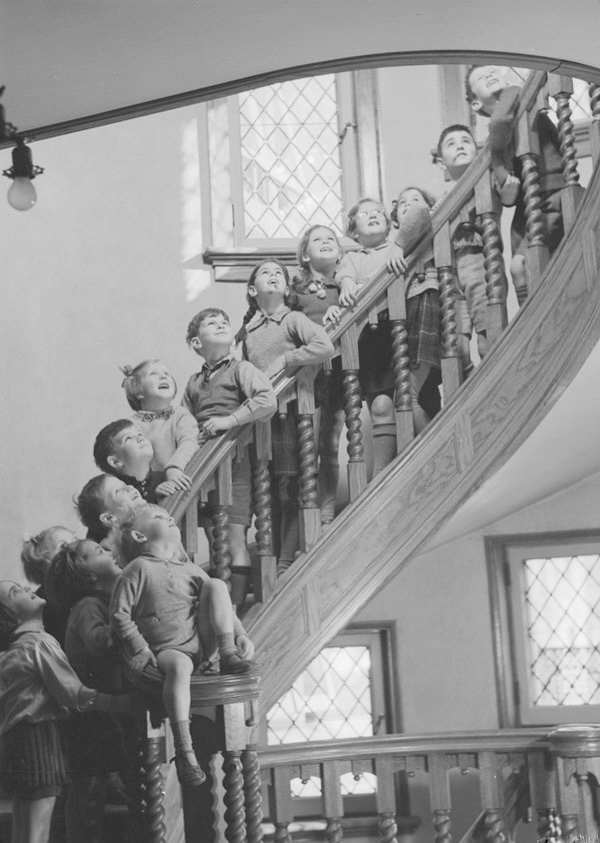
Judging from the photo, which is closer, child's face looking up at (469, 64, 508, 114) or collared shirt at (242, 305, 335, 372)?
collared shirt at (242, 305, 335, 372)

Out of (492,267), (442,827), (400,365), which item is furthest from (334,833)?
(492,267)

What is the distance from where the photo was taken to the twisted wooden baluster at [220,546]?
173 inches

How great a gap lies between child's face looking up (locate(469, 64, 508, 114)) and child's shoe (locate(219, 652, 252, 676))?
252 centimetres

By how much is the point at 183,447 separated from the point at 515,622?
272 cm

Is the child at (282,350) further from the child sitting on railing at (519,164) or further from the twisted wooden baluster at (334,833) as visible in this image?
the twisted wooden baluster at (334,833)

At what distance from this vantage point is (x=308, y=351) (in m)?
4.49

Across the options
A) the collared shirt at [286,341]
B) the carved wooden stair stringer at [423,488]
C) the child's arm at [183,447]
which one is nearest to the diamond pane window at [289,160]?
the collared shirt at [286,341]

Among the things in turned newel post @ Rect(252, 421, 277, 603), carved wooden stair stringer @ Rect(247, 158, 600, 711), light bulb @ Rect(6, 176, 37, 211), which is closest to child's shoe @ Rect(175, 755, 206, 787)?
carved wooden stair stringer @ Rect(247, 158, 600, 711)

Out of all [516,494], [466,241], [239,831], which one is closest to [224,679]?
[239,831]

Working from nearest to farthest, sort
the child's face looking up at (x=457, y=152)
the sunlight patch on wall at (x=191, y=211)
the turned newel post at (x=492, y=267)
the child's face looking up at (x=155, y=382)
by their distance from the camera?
the turned newel post at (x=492, y=267), the child's face looking up at (x=155, y=382), the child's face looking up at (x=457, y=152), the sunlight patch on wall at (x=191, y=211)

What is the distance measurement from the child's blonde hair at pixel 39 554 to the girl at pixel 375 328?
1359 millimetres

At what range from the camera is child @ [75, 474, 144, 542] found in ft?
14.1

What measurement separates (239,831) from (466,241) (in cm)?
243

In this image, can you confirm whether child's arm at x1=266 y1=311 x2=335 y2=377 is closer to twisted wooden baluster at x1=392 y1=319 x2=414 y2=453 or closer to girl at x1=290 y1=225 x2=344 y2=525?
girl at x1=290 y1=225 x2=344 y2=525
